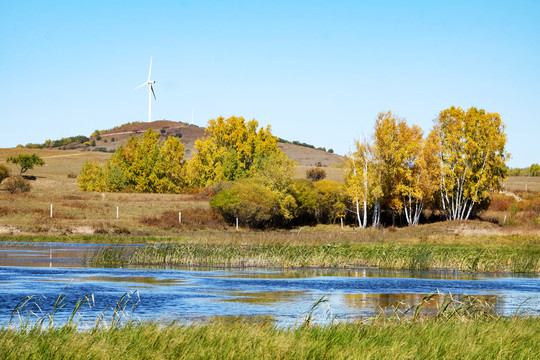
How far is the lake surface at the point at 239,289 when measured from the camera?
22.5 metres

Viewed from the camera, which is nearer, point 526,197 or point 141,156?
point 141,156

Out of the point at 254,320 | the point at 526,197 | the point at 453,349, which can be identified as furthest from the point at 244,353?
the point at 526,197

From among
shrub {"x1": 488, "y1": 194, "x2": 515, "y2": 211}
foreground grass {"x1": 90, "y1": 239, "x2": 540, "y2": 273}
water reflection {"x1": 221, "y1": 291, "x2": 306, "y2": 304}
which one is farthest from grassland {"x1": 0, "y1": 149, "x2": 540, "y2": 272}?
water reflection {"x1": 221, "y1": 291, "x2": 306, "y2": 304}

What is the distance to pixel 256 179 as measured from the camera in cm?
8188

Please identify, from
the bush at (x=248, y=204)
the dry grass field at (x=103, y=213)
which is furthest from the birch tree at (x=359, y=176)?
the dry grass field at (x=103, y=213)

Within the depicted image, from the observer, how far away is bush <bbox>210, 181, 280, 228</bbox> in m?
75.6

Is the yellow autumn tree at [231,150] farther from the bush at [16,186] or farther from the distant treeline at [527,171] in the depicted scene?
the distant treeline at [527,171]

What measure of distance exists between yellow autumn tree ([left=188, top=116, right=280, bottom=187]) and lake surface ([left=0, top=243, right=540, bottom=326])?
55457 millimetres

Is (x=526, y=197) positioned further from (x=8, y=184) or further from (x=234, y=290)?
(x=234, y=290)

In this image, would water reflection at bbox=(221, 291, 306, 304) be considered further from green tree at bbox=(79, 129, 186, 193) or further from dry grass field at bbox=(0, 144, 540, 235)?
green tree at bbox=(79, 129, 186, 193)

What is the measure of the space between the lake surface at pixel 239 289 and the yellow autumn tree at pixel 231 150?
55.5 meters

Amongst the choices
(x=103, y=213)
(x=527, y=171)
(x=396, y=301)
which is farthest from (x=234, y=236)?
(x=527, y=171)

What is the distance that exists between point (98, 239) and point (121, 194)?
31747mm

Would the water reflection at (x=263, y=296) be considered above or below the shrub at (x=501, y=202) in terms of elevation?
below
